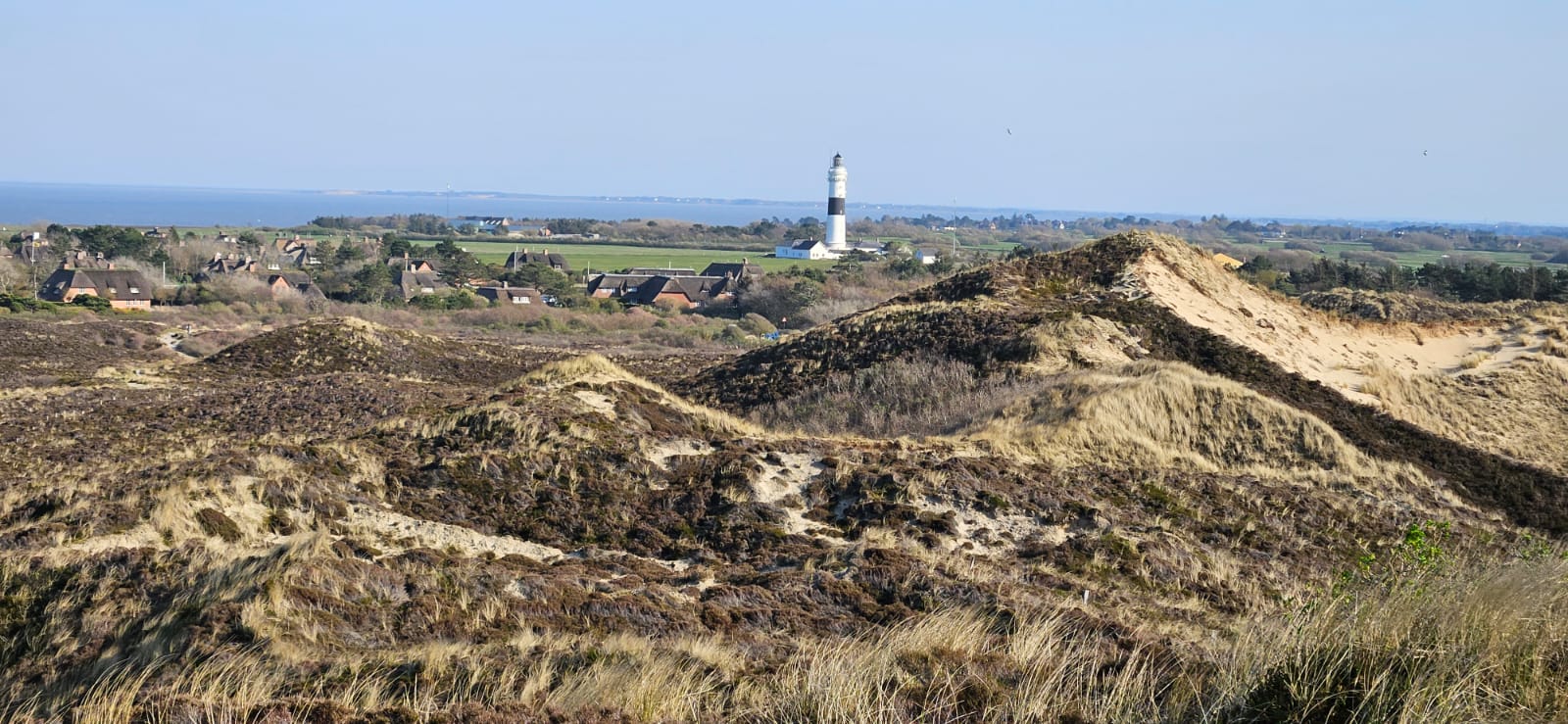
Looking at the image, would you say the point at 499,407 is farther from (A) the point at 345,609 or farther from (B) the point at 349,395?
(B) the point at 349,395

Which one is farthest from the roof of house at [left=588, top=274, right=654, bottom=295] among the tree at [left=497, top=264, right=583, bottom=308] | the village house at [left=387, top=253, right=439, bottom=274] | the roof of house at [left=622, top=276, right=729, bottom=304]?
the village house at [left=387, top=253, right=439, bottom=274]

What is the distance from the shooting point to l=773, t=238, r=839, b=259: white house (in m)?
110

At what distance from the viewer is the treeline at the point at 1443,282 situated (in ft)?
171


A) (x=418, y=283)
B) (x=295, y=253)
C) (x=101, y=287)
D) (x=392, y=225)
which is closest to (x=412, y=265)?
(x=418, y=283)

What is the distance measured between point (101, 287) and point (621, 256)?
60404 millimetres

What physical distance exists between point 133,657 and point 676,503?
6.46 meters

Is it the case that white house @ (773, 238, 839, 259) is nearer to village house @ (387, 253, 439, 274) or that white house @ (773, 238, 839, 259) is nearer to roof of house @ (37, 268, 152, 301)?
village house @ (387, 253, 439, 274)

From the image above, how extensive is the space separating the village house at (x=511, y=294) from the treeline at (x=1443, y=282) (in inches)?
1511

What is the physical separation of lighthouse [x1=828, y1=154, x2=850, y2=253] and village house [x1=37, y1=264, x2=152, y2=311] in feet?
214

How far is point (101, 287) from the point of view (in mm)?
57562

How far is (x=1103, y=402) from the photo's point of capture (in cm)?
1697

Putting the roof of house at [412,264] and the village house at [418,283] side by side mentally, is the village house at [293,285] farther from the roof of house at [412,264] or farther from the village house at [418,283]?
the roof of house at [412,264]

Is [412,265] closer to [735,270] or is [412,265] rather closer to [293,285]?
[293,285]

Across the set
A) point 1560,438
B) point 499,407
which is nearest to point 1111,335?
point 1560,438
